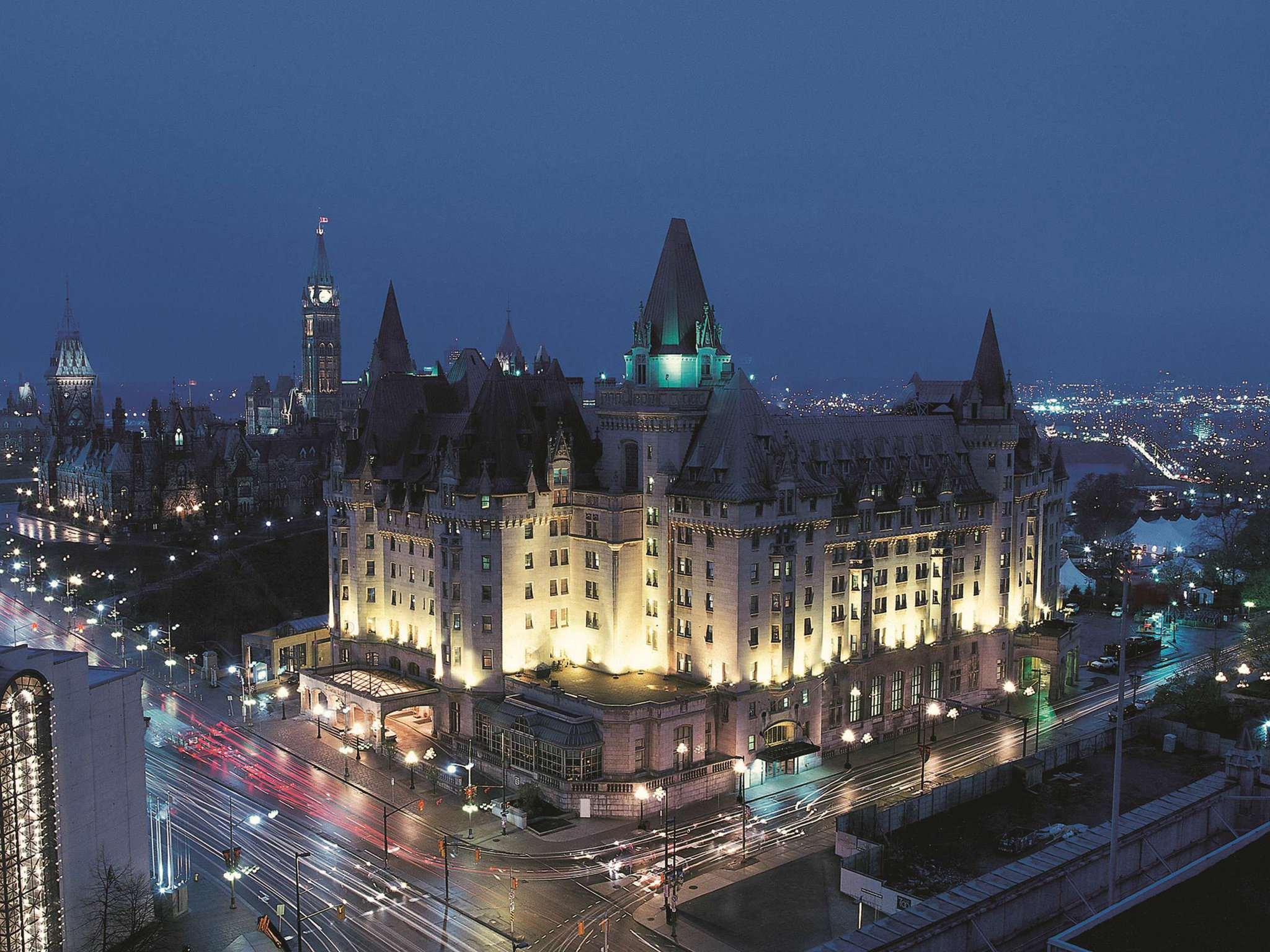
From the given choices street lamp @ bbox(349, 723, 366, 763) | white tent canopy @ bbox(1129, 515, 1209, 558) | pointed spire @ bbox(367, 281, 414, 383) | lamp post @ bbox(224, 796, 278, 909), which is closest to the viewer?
lamp post @ bbox(224, 796, 278, 909)

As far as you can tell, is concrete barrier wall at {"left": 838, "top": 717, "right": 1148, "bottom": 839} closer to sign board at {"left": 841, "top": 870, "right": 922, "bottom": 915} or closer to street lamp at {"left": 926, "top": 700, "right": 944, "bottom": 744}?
sign board at {"left": 841, "top": 870, "right": 922, "bottom": 915}

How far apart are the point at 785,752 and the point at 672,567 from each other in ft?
57.3

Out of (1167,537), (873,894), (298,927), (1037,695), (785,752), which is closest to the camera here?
(298,927)

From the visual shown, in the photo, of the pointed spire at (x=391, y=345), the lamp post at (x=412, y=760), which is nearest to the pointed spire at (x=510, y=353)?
the pointed spire at (x=391, y=345)

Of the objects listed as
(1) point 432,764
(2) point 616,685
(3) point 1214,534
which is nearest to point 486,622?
(1) point 432,764

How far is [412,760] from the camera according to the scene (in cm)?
8869

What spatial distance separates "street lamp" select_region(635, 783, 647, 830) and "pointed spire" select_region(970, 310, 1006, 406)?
2126 inches

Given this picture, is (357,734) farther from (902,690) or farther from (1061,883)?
(1061,883)

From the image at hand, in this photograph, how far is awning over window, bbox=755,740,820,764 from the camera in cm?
→ 8794

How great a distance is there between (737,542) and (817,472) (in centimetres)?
1385

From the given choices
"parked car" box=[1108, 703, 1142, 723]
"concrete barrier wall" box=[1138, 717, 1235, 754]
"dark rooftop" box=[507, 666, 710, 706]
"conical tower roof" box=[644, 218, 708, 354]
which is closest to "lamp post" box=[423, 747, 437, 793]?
"dark rooftop" box=[507, 666, 710, 706]

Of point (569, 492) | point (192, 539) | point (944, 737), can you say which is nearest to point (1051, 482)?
point (944, 737)

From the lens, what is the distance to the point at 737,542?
293 feet

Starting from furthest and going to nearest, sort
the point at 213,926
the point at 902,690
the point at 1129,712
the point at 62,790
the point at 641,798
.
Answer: the point at 902,690 < the point at 1129,712 < the point at 641,798 < the point at 213,926 < the point at 62,790
